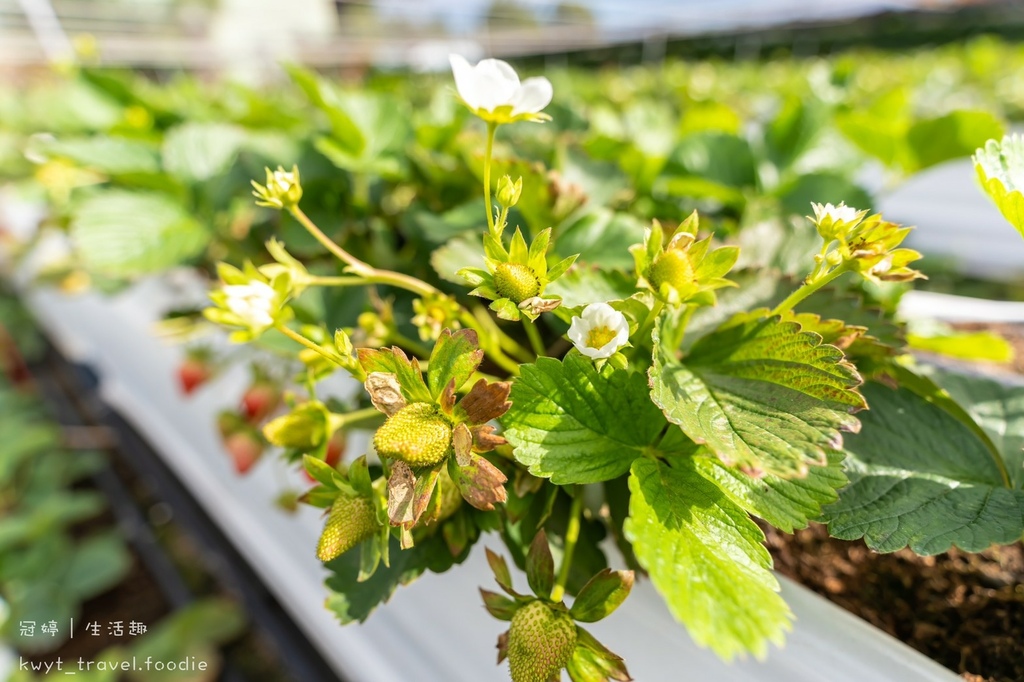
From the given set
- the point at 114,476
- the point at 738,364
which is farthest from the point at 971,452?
the point at 114,476

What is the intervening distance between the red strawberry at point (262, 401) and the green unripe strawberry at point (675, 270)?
44cm

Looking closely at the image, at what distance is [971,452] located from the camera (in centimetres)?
35

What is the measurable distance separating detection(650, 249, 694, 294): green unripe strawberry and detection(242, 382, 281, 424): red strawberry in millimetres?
443

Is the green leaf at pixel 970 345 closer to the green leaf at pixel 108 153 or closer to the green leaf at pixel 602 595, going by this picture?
the green leaf at pixel 602 595

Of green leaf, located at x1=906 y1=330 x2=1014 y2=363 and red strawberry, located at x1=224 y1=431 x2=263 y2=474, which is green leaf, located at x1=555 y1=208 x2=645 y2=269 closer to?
green leaf, located at x1=906 y1=330 x2=1014 y2=363

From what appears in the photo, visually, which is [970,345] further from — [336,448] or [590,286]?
[336,448]

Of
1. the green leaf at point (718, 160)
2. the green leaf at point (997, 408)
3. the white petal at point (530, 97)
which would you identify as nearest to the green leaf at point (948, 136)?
the green leaf at point (718, 160)

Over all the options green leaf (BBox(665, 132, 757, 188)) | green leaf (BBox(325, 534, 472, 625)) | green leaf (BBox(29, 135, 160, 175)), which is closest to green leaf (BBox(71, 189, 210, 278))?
green leaf (BBox(29, 135, 160, 175))

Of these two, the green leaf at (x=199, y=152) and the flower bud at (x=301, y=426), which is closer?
the flower bud at (x=301, y=426)

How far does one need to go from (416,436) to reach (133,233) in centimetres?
53

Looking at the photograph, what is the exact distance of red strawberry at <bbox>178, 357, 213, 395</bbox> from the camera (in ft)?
2.36

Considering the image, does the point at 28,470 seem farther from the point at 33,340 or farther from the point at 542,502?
the point at 542,502

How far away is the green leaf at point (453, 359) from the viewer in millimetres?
272

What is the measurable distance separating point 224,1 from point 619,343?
6.50 meters
